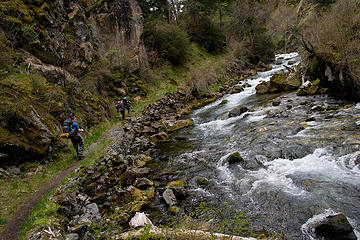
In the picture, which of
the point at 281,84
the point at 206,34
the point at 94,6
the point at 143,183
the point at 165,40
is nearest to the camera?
the point at 143,183

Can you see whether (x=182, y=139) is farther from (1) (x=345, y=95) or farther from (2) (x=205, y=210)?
(1) (x=345, y=95)

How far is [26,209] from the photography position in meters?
5.64

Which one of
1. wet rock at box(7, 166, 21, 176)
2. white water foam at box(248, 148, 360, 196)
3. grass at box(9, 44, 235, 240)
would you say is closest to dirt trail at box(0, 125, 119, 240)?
grass at box(9, 44, 235, 240)

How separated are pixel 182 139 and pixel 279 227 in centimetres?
815

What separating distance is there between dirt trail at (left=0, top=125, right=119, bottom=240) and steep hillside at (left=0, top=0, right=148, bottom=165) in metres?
1.21

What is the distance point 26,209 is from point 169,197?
4.08 metres

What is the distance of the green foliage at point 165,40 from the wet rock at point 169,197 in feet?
81.1

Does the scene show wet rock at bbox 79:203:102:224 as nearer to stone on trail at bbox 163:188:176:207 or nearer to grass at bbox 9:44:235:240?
grass at bbox 9:44:235:240

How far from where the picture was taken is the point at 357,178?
19.4ft

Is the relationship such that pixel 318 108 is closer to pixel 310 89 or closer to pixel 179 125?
pixel 310 89

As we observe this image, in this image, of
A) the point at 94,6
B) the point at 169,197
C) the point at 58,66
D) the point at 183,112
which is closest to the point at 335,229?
the point at 169,197

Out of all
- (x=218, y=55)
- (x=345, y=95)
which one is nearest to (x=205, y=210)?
(x=345, y=95)

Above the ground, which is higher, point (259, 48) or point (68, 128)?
point (259, 48)

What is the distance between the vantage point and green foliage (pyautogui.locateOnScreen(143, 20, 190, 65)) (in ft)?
92.8
